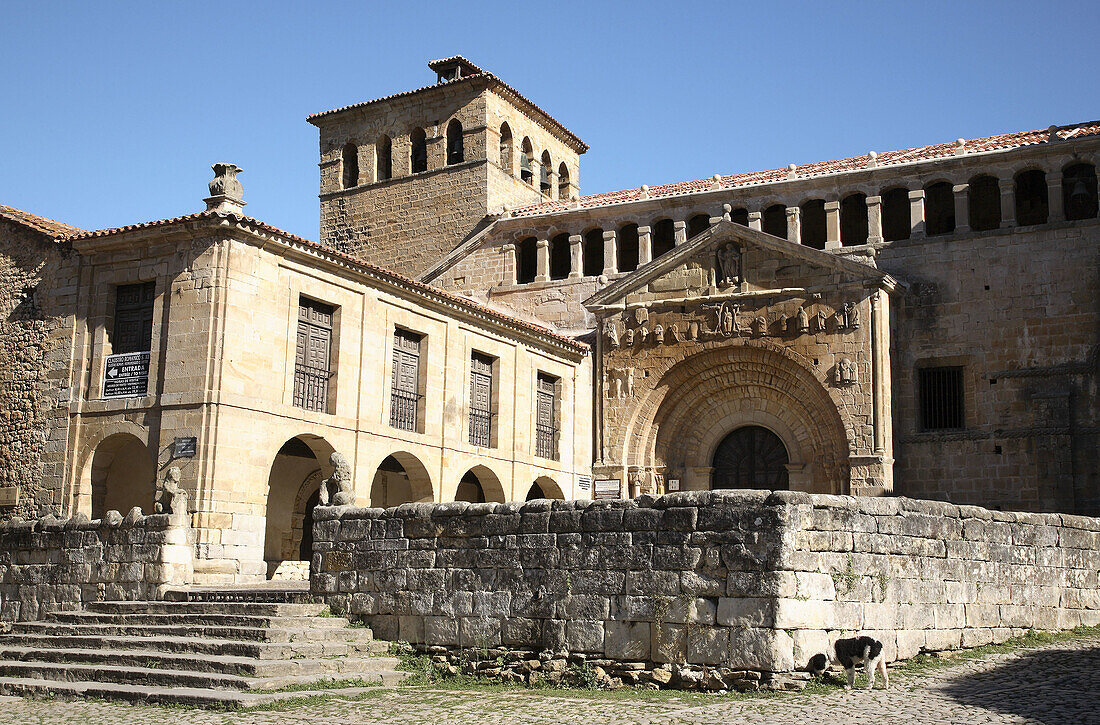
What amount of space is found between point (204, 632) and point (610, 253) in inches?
676

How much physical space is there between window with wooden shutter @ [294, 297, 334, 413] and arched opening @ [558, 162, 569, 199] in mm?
18193

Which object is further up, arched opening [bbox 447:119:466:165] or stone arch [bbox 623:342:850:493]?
arched opening [bbox 447:119:466:165]

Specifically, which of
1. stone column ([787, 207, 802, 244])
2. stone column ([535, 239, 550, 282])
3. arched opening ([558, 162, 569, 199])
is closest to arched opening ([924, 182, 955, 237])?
stone column ([787, 207, 802, 244])

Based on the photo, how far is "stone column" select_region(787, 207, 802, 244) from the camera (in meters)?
26.7

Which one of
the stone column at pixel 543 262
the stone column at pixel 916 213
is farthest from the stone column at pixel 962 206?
the stone column at pixel 543 262

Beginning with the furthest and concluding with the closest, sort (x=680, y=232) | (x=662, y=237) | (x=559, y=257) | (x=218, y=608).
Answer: (x=559, y=257) < (x=662, y=237) < (x=680, y=232) < (x=218, y=608)

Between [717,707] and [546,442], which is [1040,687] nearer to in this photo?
[717,707]

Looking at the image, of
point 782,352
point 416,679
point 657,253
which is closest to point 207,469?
point 416,679

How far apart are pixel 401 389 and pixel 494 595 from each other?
→ 385 inches

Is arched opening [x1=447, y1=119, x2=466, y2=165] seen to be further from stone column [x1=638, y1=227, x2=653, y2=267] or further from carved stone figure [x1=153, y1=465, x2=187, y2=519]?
carved stone figure [x1=153, y1=465, x2=187, y2=519]

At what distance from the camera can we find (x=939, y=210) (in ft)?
87.9

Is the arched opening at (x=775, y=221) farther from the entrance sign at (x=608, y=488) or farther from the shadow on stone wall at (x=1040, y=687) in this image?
the shadow on stone wall at (x=1040, y=687)

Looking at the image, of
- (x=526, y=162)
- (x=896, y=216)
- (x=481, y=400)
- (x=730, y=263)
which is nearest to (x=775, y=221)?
(x=896, y=216)

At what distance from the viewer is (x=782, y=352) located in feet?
81.4
